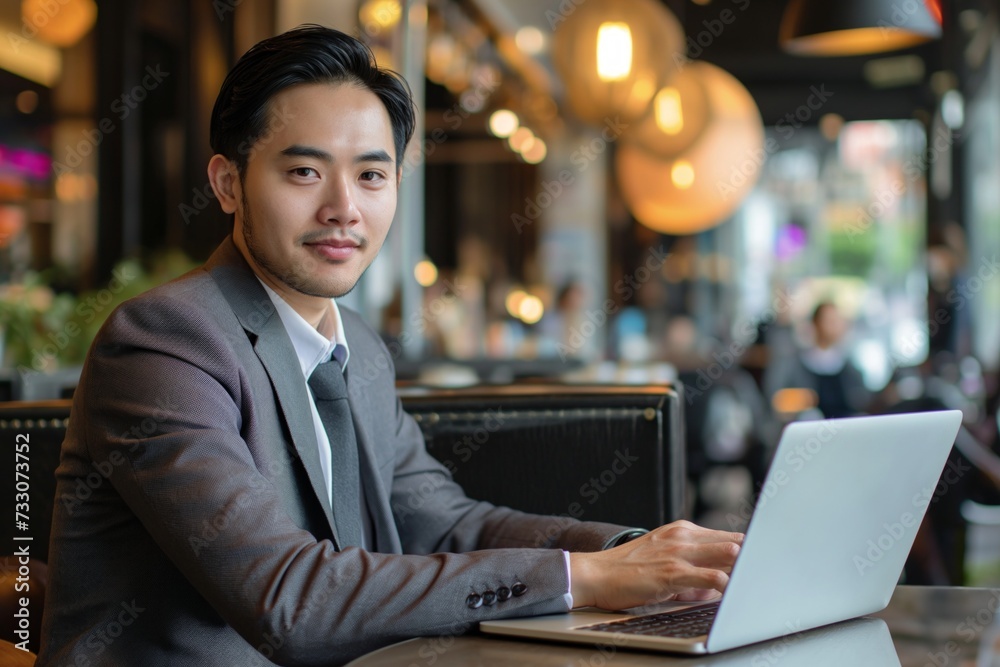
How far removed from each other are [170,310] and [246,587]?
37 centimetres

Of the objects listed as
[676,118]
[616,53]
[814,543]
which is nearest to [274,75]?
[814,543]

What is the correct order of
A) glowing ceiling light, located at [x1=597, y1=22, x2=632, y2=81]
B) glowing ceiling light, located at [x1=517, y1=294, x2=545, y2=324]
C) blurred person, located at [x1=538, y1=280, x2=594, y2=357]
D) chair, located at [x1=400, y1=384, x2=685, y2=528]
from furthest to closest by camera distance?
glowing ceiling light, located at [x1=517, y1=294, x2=545, y2=324]
blurred person, located at [x1=538, y1=280, x2=594, y2=357]
glowing ceiling light, located at [x1=597, y1=22, x2=632, y2=81]
chair, located at [x1=400, y1=384, x2=685, y2=528]

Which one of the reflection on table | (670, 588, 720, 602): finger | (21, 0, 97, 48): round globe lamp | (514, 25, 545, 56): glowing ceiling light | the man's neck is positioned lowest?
(670, 588, 720, 602): finger

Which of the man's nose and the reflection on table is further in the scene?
the man's nose

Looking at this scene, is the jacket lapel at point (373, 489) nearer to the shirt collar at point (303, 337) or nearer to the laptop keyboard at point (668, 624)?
the shirt collar at point (303, 337)

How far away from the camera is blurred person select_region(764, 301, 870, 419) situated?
24.0ft

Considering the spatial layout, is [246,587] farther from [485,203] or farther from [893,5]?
[485,203]

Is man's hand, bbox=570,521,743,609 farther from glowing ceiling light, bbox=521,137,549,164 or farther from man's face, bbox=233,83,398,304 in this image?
glowing ceiling light, bbox=521,137,549,164

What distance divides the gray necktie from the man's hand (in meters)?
0.40

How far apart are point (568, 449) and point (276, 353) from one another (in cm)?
74

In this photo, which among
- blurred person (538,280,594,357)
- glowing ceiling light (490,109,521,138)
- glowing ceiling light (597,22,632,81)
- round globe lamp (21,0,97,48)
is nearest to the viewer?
glowing ceiling light (597,22,632,81)

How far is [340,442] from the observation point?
161 centimetres

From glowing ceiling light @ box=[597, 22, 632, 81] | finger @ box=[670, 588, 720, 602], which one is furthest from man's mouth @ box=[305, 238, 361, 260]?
glowing ceiling light @ box=[597, 22, 632, 81]

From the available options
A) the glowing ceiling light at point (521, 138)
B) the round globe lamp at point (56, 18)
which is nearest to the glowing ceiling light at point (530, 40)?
the glowing ceiling light at point (521, 138)
